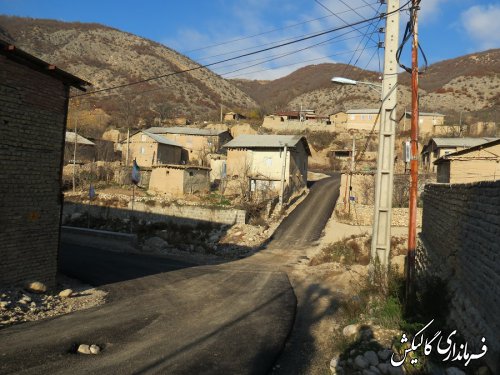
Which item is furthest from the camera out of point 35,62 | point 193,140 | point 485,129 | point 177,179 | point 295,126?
point 295,126

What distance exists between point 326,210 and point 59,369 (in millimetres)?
30275

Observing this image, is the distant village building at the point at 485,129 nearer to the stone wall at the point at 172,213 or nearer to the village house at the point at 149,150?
the village house at the point at 149,150

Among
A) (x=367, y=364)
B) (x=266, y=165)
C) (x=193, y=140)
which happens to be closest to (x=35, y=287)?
(x=367, y=364)

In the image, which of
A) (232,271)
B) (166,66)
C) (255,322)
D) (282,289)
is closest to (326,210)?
(232,271)

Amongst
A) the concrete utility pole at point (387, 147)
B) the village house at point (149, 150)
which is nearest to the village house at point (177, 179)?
the village house at point (149, 150)

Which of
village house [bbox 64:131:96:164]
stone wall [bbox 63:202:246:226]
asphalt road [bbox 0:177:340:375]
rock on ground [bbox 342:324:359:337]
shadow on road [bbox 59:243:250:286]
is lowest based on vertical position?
shadow on road [bbox 59:243:250:286]

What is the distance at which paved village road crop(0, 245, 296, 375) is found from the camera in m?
7.13

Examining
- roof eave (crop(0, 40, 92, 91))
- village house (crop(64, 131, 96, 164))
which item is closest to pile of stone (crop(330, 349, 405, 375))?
roof eave (crop(0, 40, 92, 91))

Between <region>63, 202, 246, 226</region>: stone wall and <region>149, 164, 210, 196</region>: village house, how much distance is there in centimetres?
416

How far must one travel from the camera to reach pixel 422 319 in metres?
8.87

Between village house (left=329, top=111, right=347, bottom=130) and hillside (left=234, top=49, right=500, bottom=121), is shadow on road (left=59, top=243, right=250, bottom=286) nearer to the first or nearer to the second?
village house (left=329, top=111, right=347, bottom=130)

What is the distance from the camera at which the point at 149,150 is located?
50.8 m

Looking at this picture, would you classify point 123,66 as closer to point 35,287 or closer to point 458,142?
point 458,142

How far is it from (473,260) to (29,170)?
11144 mm
